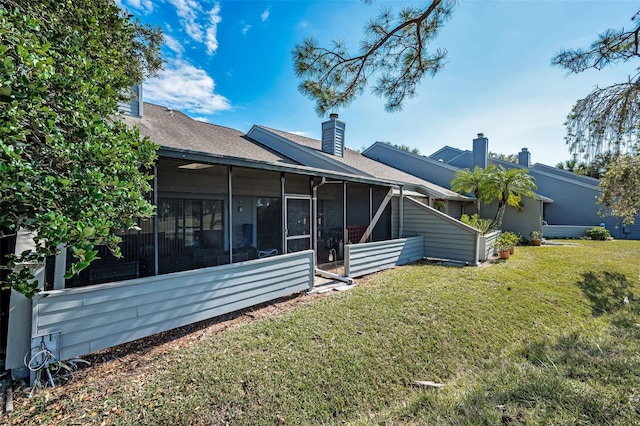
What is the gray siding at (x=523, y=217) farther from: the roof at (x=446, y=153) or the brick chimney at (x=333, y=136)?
the brick chimney at (x=333, y=136)

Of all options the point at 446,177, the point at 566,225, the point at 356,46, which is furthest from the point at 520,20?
the point at 566,225

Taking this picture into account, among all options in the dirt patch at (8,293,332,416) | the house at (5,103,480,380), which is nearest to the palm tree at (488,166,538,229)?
the house at (5,103,480,380)

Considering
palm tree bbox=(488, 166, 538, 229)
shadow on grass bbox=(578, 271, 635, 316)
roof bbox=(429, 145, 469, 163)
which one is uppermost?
roof bbox=(429, 145, 469, 163)

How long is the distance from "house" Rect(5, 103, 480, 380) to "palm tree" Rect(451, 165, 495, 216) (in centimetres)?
271

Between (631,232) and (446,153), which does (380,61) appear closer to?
(446,153)

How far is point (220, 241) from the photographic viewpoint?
332 inches

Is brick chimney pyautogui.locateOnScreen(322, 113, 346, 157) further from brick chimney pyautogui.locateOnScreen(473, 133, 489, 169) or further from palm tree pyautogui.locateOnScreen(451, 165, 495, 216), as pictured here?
brick chimney pyautogui.locateOnScreen(473, 133, 489, 169)

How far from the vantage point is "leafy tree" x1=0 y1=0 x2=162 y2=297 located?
2219mm

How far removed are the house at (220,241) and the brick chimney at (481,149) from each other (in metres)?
7.25

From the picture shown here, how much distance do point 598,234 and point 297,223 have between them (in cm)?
1862

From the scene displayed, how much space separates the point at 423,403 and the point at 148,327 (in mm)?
3745

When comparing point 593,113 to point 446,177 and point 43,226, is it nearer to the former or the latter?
point 43,226

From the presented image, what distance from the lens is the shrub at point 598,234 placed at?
16.7m

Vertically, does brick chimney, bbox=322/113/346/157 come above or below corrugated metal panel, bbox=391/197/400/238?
above
